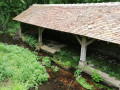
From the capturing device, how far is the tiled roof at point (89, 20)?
204 inches

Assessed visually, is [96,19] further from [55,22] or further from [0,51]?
[0,51]

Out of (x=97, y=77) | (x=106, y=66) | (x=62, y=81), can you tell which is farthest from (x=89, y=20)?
(x=62, y=81)

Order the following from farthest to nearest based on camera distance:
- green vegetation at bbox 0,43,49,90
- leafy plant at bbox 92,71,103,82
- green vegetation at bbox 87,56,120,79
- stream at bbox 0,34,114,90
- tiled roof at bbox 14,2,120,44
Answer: green vegetation at bbox 87,56,120,79, leafy plant at bbox 92,71,103,82, stream at bbox 0,34,114,90, tiled roof at bbox 14,2,120,44, green vegetation at bbox 0,43,49,90

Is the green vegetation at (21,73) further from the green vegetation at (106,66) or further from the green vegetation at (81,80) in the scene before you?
the green vegetation at (106,66)

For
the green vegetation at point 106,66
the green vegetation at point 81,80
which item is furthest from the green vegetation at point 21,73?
the green vegetation at point 106,66

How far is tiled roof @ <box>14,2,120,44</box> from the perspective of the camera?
5179 mm

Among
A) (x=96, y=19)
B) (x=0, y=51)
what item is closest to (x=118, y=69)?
(x=96, y=19)

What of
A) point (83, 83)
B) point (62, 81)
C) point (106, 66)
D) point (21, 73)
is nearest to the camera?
point (21, 73)

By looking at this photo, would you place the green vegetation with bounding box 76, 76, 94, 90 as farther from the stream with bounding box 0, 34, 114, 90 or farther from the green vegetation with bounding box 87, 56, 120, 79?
the green vegetation with bounding box 87, 56, 120, 79

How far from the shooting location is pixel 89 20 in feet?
20.8

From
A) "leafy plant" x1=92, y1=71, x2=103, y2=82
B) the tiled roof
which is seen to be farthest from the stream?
the tiled roof

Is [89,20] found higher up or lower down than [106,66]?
higher up

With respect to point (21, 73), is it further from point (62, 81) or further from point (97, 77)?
point (97, 77)

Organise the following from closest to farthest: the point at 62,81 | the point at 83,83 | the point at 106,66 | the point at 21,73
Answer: the point at 21,73
the point at 83,83
the point at 62,81
the point at 106,66
